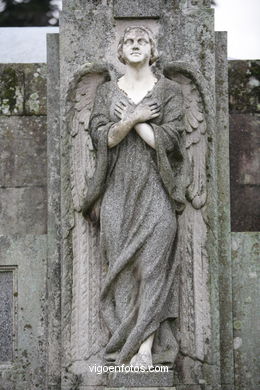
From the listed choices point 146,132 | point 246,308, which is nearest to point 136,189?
point 146,132

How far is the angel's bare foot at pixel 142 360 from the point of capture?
1079 cm

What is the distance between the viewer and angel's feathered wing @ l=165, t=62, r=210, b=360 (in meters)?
11.3

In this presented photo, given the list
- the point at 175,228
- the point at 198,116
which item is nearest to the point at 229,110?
the point at 198,116

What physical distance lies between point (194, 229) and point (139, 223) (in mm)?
643

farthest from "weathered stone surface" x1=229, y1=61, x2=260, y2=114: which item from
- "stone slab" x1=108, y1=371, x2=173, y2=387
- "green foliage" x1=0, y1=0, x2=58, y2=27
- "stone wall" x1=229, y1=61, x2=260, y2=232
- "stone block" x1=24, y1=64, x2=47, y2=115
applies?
"green foliage" x1=0, y1=0, x2=58, y2=27

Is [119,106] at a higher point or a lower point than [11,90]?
lower

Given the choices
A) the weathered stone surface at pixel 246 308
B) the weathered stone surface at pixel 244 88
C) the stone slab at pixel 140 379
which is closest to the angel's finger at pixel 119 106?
the weathered stone surface at pixel 244 88

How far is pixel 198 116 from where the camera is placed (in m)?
11.4

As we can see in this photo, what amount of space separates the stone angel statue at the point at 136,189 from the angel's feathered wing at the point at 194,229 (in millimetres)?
13

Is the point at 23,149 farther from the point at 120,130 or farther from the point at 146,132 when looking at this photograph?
the point at 146,132

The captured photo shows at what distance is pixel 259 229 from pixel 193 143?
3.95 feet

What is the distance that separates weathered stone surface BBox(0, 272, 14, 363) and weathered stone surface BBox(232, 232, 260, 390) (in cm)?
213

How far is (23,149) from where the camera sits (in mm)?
12078

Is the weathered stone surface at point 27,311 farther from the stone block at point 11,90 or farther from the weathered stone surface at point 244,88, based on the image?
the weathered stone surface at point 244,88
